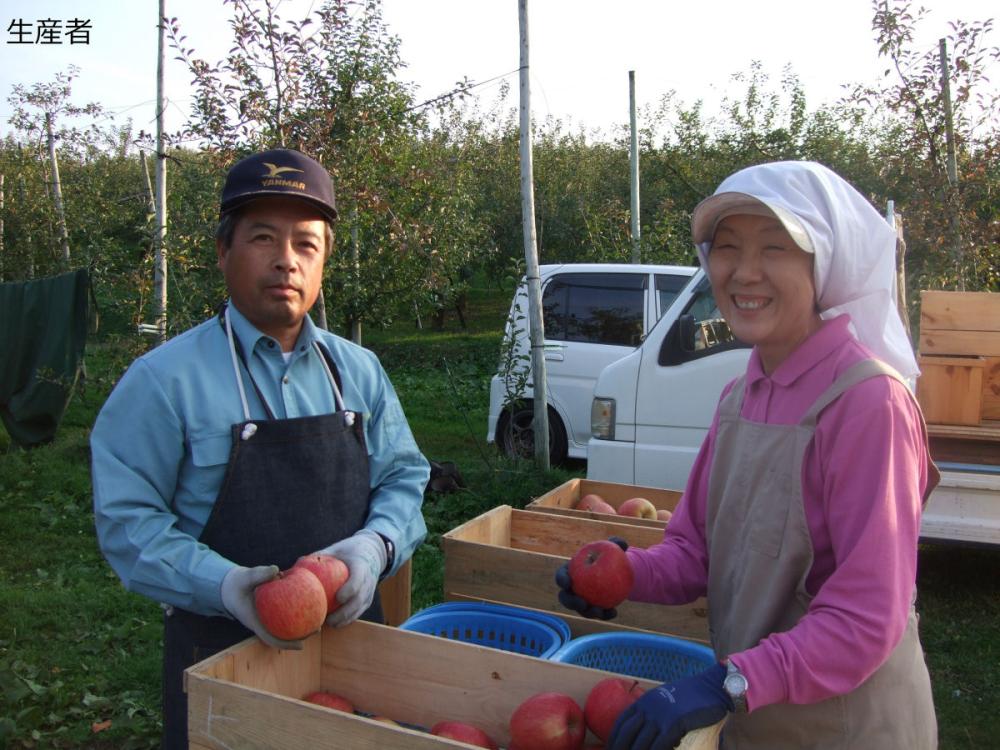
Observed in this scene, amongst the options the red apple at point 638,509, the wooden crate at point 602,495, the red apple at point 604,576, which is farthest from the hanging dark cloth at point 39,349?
the red apple at point 604,576

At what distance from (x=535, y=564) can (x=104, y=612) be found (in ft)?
11.2

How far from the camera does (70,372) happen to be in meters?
9.30

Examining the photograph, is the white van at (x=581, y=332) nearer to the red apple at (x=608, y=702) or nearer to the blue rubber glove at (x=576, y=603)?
the blue rubber glove at (x=576, y=603)

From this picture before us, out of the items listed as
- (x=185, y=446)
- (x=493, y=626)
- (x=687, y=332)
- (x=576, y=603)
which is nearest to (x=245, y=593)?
(x=185, y=446)

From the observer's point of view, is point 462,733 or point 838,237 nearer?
point 838,237

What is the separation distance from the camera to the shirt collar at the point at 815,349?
5.60 feet

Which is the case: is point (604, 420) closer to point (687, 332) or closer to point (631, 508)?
point (687, 332)

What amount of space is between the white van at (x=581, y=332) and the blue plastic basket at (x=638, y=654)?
576 centimetres

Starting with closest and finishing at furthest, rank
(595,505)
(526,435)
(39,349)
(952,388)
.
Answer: (595,505), (952,388), (526,435), (39,349)

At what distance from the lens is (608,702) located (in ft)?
5.66

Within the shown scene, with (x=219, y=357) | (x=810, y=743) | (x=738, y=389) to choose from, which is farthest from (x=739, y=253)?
(x=219, y=357)

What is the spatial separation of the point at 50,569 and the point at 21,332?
168 inches

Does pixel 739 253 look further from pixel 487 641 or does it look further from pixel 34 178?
pixel 34 178

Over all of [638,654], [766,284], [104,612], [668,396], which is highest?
[766,284]
